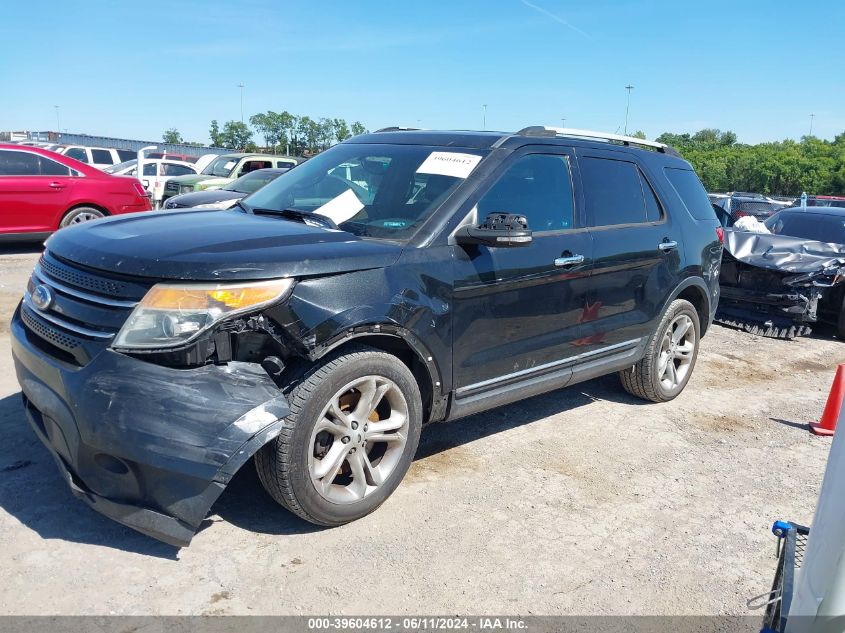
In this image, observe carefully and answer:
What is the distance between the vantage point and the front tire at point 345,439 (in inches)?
122

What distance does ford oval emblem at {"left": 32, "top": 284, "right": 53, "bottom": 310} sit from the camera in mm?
3291

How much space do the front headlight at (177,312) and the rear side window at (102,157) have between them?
980 inches

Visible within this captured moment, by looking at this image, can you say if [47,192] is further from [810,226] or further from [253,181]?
[810,226]

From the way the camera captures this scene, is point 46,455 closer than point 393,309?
No

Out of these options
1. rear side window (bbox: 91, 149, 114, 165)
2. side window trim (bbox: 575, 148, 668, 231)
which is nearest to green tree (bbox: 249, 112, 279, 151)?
rear side window (bbox: 91, 149, 114, 165)

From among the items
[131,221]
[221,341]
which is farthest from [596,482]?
[131,221]

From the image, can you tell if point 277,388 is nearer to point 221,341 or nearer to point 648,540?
point 221,341

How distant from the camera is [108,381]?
2873mm

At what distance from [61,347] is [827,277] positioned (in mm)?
8363

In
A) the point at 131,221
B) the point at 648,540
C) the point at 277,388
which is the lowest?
the point at 648,540

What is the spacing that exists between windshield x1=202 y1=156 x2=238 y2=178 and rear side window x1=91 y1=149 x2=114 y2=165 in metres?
8.61

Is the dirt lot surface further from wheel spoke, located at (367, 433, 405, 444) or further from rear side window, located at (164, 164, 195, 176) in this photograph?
rear side window, located at (164, 164, 195, 176)

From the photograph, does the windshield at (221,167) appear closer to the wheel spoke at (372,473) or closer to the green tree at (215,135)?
the wheel spoke at (372,473)

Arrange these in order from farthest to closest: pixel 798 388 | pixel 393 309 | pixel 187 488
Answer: pixel 798 388 → pixel 393 309 → pixel 187 488
